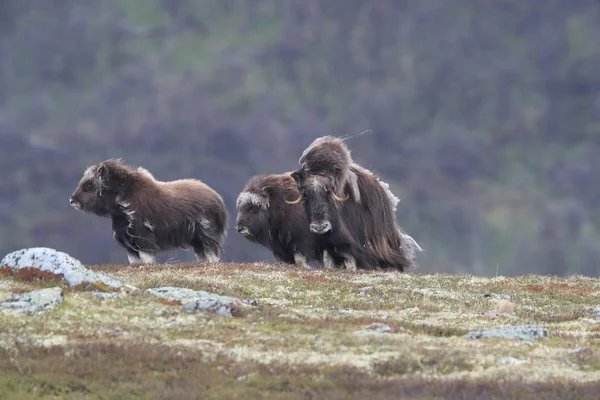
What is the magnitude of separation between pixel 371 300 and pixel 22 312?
7633mm

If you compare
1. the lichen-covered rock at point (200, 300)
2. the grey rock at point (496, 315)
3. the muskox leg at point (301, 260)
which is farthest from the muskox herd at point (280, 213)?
the lichen-covered rock at point (200, 300)

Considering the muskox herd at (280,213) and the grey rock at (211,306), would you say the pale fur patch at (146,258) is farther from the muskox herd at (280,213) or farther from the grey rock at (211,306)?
the grey rock at (211,306)

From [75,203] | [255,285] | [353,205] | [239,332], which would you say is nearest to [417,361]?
[239,332]

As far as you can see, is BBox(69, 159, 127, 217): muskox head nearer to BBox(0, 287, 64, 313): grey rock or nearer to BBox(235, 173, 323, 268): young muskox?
BBox(235, 173, 323, 268): young muskox

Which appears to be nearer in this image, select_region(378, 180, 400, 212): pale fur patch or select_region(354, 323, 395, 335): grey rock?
select_region(354, 323, 395, 335): grey rock

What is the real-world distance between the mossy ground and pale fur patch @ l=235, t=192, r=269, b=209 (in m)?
8.12

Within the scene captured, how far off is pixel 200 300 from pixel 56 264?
11.4ft

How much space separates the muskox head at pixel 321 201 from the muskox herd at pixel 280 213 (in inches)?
1.0

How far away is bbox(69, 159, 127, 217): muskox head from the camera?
29.6 meters

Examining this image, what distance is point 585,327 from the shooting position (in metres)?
18.0

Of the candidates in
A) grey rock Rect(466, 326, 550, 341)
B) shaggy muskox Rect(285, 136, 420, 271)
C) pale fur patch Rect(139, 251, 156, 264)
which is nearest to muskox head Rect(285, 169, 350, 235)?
shaggy muskox Rect(285, 136, 420, 271)

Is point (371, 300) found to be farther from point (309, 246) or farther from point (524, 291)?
point (309, 246)

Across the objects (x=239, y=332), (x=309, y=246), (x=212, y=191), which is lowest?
(x=239, y=332)

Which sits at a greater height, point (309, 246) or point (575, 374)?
point (309, 246)
